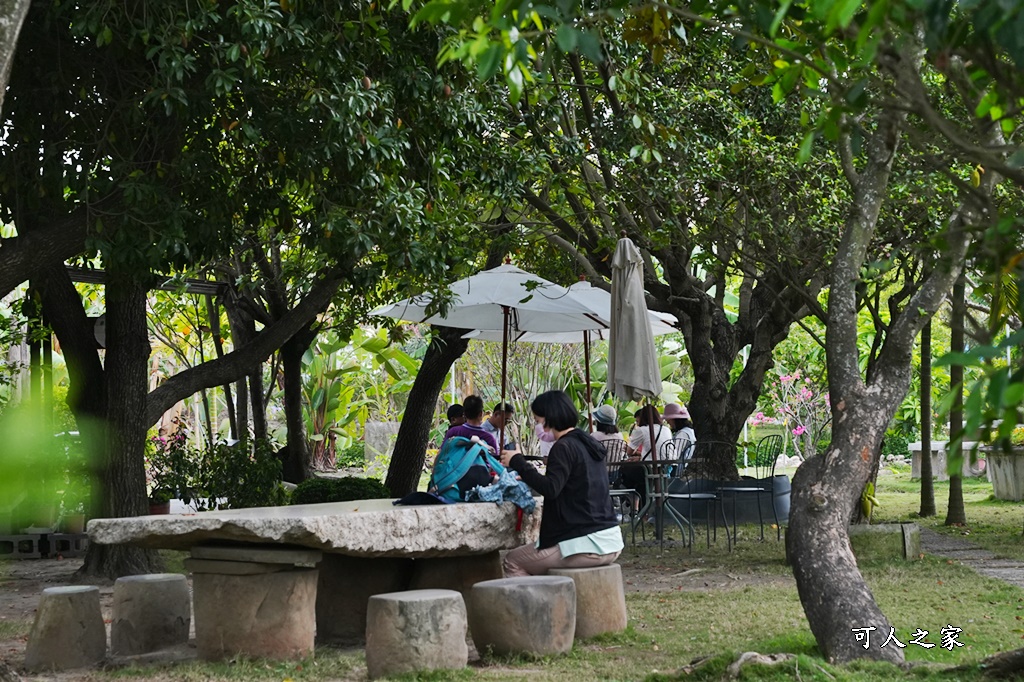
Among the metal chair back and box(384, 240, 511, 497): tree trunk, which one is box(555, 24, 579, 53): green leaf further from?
box(384, 240, 511, 497): tree trunk

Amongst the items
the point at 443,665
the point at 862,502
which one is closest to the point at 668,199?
the point at 862,502

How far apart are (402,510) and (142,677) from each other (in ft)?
5.37

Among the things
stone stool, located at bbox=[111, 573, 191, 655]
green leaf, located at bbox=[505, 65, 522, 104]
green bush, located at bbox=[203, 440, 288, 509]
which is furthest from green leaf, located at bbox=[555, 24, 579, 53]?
green bush, located at bbox=[203, 440, 288, 509]

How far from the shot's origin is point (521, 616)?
244 inches

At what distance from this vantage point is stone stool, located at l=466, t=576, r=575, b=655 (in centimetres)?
620

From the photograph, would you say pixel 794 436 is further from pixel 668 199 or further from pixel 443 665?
pixel 443 665

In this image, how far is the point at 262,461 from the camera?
498 inches

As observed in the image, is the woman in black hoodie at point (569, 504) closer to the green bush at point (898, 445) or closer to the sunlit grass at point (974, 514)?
the sunlit grass at point (974, 514)

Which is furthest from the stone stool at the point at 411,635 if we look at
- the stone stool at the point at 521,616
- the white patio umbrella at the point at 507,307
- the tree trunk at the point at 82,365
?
the tree trunk at the point at 82,365

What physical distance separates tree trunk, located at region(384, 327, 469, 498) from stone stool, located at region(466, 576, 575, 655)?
808cm

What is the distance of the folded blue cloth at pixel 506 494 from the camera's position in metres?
7.09

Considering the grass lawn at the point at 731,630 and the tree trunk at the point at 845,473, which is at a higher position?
the tree trunk at the point at 845,473

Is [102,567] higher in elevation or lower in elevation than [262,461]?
lower

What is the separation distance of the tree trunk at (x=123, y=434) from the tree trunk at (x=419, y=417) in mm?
4482
